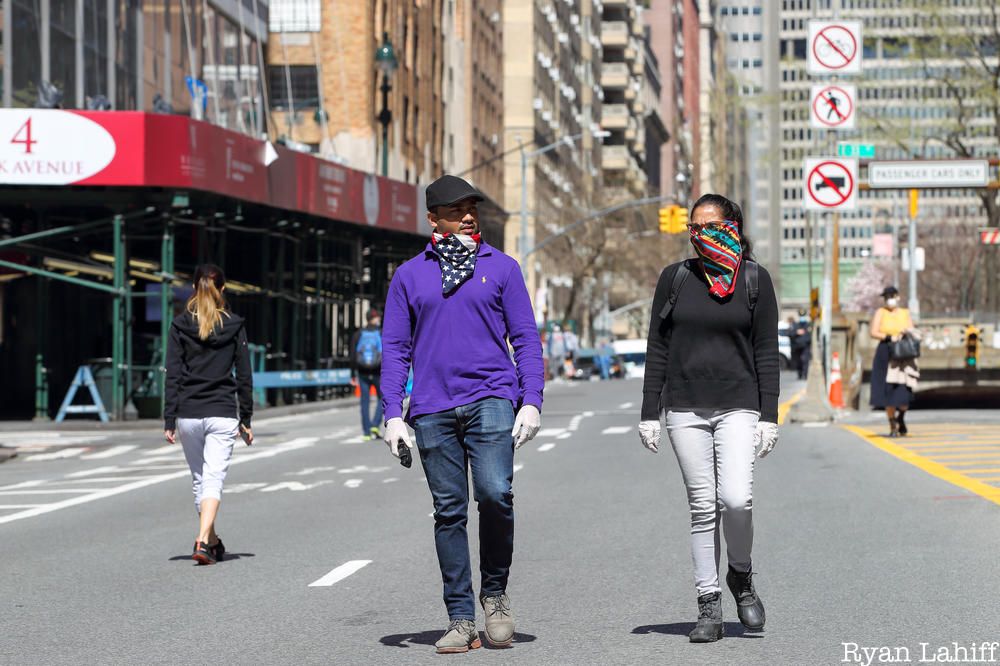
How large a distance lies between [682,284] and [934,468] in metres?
10.8

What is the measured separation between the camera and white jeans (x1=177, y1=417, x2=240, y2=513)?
37.6 ft

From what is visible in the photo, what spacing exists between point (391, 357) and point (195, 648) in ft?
5.21

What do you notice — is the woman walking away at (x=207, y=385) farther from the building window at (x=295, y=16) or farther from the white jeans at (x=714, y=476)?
the building window at (x=295, y=16)

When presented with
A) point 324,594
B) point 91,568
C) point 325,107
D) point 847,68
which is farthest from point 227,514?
point 325,107

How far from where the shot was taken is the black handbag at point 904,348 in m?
22.0

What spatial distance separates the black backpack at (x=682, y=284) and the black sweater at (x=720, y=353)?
2 centimetres

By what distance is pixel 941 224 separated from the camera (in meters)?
122

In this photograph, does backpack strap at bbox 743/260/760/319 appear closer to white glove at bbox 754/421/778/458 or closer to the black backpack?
the black backpack

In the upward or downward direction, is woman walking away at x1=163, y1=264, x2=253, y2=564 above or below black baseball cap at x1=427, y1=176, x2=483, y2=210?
below

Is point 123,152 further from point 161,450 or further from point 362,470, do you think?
point 362,470

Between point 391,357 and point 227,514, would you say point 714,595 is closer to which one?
point 391,357

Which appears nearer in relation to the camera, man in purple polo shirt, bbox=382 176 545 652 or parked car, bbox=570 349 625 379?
man in purple polo shirt, bbox=382 176 545 652

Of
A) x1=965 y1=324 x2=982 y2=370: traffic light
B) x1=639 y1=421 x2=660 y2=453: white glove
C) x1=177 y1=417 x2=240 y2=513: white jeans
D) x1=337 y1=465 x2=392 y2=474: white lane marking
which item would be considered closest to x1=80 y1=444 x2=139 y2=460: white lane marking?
x1=337 y1=465 x2=392 y2=474: white lane marking

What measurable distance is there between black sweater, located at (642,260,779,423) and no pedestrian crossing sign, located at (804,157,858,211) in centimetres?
1941
